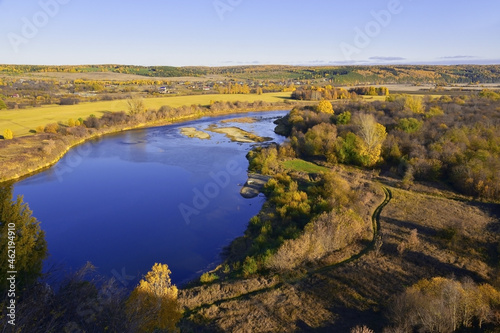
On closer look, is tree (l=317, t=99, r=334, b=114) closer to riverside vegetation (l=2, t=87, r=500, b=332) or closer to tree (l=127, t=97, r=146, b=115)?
riverside vegetation (l=2, t=87, r=500, b=332)

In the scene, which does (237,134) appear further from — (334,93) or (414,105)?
(334,93)

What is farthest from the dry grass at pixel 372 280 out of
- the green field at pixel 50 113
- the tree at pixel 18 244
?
the green field at pixel 50 113

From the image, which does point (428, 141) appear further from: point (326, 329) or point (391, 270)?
point (326, 329)

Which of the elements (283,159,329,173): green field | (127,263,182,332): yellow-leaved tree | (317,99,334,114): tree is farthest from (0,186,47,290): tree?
(317,99,334,114): tree

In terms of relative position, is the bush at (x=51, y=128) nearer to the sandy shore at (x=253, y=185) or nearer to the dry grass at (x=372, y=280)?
the sandy shore at (x=253, y=185)

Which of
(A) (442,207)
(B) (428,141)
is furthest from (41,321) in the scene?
(B) (428,141)
